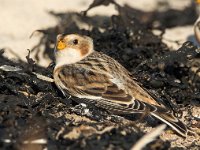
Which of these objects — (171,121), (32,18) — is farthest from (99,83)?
(32,18)

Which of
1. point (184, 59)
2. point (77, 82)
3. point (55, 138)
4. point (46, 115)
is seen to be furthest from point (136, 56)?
point (55, 138)

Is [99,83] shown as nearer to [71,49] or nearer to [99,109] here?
[99,109]

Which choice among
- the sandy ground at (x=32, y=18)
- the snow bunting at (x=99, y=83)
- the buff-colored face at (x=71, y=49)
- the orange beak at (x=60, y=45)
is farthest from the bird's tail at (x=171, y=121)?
the sandy ground at (x=32, y=18)

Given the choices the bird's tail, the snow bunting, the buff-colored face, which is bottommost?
the bird's tail

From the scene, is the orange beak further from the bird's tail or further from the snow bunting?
the bird's tail

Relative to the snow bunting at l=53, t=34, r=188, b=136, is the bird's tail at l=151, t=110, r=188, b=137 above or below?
below

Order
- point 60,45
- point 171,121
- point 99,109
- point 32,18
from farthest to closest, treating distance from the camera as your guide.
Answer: point 32,18 → point 60,45 → point 99,109 → point 171,121

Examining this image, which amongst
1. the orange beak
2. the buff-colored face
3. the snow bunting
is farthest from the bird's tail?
the orange beak
